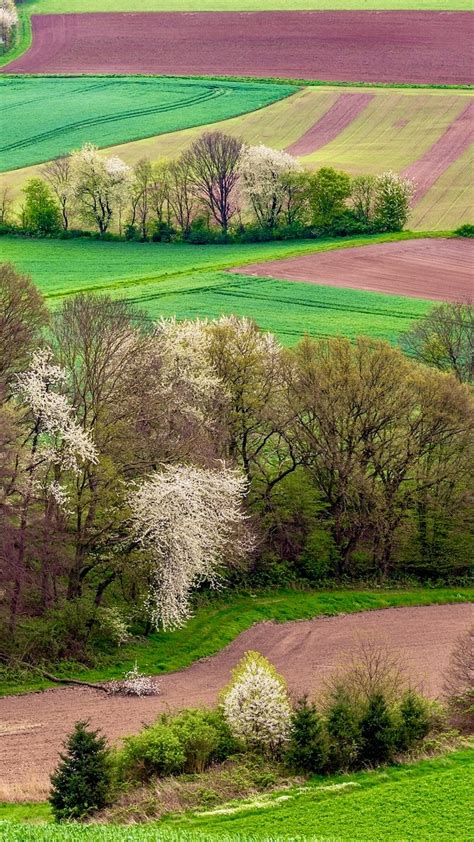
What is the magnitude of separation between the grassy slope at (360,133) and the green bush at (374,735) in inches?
2867

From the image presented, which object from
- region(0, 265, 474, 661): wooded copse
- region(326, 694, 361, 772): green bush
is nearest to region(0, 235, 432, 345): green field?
region(0, 265, 474, 661): wooded copse

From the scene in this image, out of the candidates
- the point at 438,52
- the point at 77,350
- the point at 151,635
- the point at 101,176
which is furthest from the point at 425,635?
the point at 438,52

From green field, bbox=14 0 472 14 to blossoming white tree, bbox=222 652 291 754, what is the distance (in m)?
120

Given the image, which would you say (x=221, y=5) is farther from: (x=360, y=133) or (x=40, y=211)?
(x=40, y=211)

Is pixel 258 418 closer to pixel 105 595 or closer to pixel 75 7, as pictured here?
pixel 105 595

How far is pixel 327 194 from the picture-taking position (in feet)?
341

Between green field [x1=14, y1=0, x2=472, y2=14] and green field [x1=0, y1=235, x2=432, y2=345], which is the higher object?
green field [x1=14, y1=0, x2=472, y2=14]

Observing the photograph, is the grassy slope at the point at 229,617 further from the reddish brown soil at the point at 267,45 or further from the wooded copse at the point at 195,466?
the reddish brown soil at the point at 267,45

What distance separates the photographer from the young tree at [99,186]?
105 m

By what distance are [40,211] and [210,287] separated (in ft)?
75.1

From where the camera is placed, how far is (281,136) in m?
126

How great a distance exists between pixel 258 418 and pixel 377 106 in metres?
80.3

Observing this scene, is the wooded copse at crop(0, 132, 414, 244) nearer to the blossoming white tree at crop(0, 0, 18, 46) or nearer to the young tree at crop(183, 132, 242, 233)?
the young tree at crop(183, 132, 242, 233)

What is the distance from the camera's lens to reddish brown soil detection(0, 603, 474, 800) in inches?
1629
